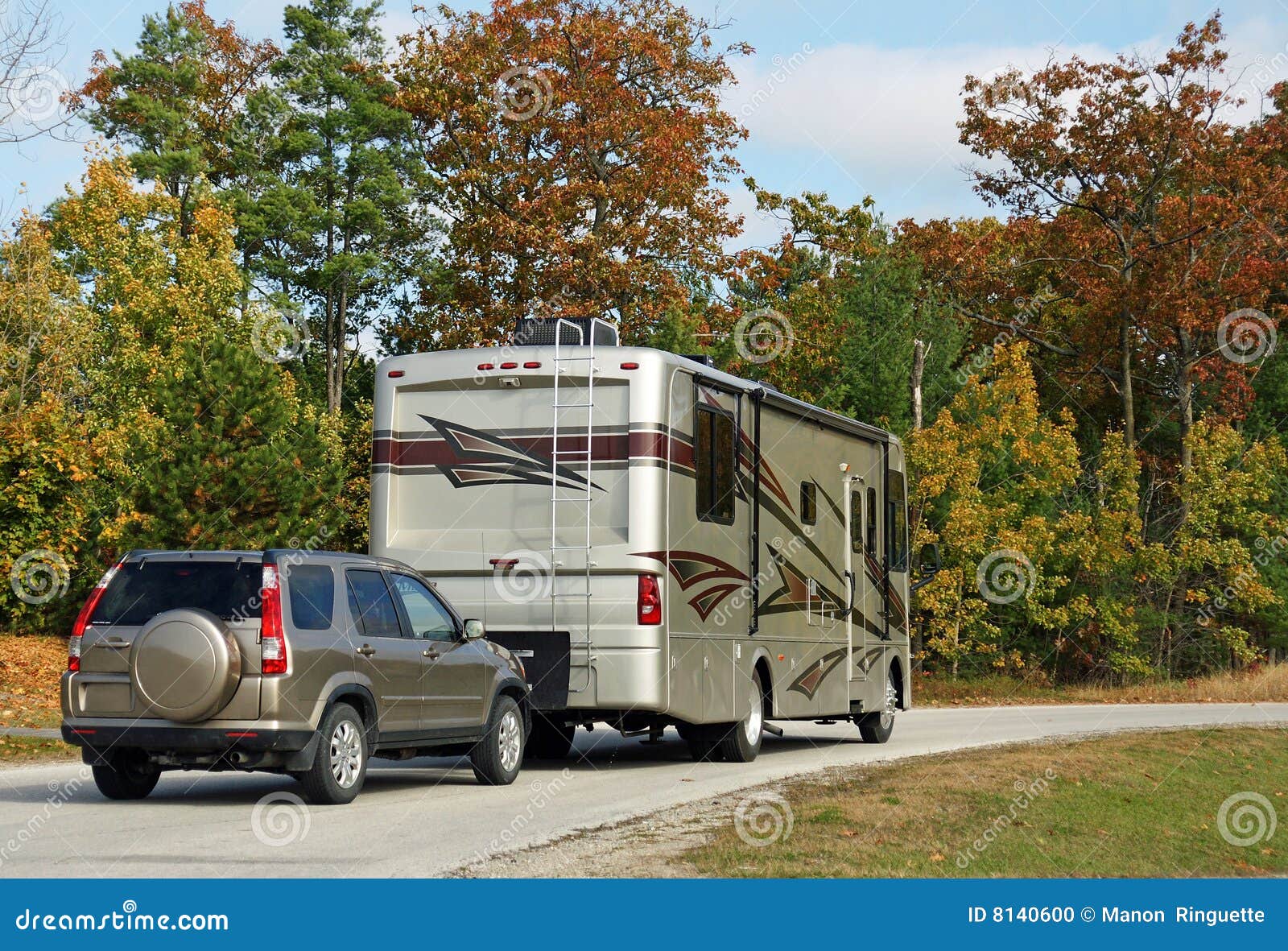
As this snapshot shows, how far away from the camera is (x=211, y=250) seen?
4016cm

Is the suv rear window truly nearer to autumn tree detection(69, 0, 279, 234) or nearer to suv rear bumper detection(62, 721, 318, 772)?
suv rear bumper detection(62, 721, 318, 772)

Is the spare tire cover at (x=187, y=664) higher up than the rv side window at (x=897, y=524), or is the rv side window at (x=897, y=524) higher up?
the rv side window at (x=897, y=524)

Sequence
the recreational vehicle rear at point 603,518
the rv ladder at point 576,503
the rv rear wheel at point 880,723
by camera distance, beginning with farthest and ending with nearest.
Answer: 1. the rv rear wheel at point 880,723
2. the rv ladder at point 576,503
3. the recreational vehicle rear at point 603,518

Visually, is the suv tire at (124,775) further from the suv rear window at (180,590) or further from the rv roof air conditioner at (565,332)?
the rv roof air conditioner at (565,332)

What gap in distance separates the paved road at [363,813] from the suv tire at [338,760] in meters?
0.15

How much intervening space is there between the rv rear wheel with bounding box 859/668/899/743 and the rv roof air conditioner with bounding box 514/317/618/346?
743cm

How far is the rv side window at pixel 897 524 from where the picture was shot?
21234 mm

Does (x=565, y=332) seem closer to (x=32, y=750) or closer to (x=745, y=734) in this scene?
(x=745, y=734)

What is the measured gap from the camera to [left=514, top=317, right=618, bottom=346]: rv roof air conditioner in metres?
15.5

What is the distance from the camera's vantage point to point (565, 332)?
15.5 meters

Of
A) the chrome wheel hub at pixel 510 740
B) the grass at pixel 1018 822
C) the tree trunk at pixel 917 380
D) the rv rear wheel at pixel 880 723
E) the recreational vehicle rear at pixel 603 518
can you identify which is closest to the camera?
the grass at pixel 1018 822

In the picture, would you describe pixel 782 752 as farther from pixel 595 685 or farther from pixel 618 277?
pixel 618 277

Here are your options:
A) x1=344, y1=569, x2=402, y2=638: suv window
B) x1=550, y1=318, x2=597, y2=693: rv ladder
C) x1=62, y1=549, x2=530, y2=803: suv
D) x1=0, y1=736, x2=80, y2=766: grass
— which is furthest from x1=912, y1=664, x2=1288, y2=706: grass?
x1=62, y1=549, x2=530, y2=803: suv

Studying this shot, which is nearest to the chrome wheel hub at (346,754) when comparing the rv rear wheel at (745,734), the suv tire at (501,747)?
the suv tire at (501,747)
